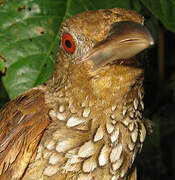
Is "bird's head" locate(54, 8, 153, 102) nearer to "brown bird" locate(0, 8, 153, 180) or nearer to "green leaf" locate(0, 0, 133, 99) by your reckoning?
"brown bird" locate(0, 8, 153, 180)

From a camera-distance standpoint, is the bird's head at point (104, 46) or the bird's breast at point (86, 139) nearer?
the bird's head at point (104, 46)

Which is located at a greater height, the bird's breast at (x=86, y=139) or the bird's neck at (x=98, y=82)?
the bird's neck at (x=98, y=82)

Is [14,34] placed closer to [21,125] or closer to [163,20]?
[21,125]

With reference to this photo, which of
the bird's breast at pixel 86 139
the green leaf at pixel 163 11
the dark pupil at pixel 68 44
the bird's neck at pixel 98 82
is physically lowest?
the bird's breast at pixel 86 139

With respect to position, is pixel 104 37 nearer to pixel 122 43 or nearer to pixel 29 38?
pixel 122 43

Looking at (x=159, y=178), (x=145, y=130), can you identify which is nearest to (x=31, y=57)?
(x=145, y=130)

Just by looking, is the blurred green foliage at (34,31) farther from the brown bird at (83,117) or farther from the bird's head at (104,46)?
the bird's head at (104,46)

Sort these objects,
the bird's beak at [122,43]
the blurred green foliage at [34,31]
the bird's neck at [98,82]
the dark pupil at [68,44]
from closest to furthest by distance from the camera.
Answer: the bird's beak at [122,43], the bird's neck at [98,82], the dark pupil at [68,44], the blurred green foliage at [34,31]

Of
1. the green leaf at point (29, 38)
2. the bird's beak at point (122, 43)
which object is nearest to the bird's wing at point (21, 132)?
the green leaf at point (29, 38)
